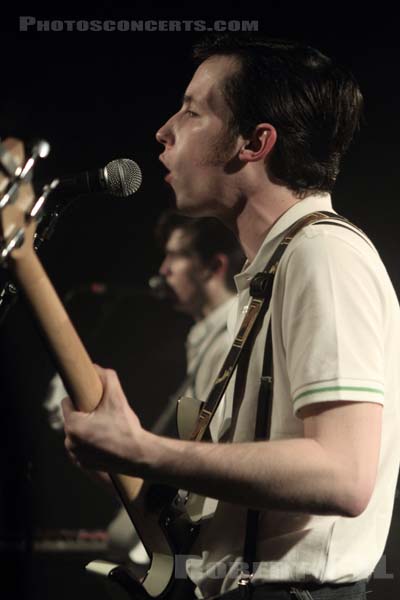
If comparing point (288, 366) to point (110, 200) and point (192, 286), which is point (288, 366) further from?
point (110, 200)

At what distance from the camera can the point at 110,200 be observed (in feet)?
12.9

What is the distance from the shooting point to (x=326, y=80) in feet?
5.39

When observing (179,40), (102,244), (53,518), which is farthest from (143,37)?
(53,518)

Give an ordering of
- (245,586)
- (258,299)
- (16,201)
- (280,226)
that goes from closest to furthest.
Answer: (16,201)
(245,586)
(258,299)
(280,226)

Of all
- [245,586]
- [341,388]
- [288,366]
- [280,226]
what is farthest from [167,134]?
[245,586]

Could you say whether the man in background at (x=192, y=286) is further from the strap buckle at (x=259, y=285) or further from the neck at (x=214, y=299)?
Result: the strap buckle at (x=259, y=285)

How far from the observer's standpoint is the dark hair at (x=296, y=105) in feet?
5.27

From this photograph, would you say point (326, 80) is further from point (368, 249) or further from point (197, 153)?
point (368, 249)

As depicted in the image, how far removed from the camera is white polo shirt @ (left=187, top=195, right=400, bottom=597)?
120 centimetres

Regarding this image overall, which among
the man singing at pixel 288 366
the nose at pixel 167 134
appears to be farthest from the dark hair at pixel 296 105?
the nose at pixel 167 134

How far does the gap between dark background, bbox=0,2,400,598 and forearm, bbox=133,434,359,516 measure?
1.36 metres

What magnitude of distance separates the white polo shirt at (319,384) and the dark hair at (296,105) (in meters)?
0.31

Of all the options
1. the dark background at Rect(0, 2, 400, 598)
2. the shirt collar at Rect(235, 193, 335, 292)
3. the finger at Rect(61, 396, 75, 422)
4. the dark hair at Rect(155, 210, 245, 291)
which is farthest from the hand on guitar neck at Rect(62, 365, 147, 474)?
the dark hair at Rect(155, 210, 245, 291)

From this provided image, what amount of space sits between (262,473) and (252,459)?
2 cm
